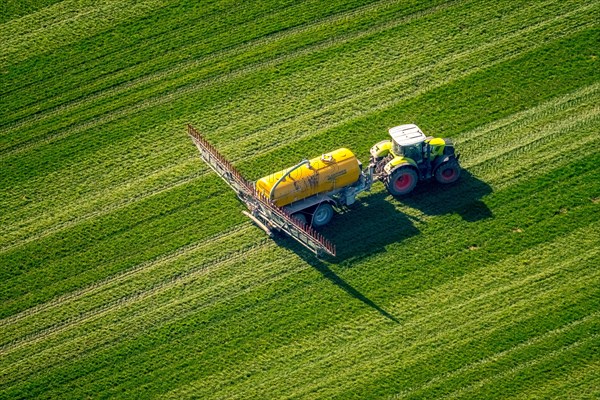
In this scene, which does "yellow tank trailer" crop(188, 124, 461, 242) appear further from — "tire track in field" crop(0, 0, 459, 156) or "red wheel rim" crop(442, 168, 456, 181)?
"tire track in field" crop(0, 0, 459, 156)

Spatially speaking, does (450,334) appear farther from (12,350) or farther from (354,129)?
(12,350)

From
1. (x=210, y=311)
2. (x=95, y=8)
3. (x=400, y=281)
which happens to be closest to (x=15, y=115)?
(x=95, y=8)

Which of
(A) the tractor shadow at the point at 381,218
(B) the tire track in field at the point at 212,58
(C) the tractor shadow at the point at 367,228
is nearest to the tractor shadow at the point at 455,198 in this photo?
(A) the tractor shadow at the point at 381,218

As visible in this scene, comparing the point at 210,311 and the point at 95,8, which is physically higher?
the point at 95,8

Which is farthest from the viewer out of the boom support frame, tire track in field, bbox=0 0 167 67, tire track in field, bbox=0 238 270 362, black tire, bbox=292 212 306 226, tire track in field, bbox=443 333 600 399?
tire track in field, bbox=0 0 167 67

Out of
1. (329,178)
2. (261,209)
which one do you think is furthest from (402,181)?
(261,209)

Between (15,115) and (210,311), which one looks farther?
(15,115)

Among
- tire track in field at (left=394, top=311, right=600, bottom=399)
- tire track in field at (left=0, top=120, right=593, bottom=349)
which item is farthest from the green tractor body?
tire track in field at (left=394, top=311, right=600, bottom=399)
